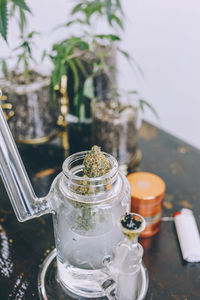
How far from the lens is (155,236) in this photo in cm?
59

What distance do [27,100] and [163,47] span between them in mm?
628

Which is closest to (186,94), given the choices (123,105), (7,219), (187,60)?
(187,60)

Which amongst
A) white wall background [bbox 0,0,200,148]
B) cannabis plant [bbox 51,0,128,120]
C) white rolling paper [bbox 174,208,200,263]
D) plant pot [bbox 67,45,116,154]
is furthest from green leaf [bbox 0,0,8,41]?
white wall background [bbox 0,0,200,148]

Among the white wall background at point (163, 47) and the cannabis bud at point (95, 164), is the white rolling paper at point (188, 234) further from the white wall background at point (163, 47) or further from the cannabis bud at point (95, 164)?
the white wall background at point (163, 47)

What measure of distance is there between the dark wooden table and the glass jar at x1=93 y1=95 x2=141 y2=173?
5 cm

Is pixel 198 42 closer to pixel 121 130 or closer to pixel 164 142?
pixel 164 142

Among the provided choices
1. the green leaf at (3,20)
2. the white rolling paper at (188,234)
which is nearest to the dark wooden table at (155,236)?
the white rolling paper at (188,234)

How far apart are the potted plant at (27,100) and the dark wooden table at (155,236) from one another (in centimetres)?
4

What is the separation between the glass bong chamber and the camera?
0.43 metres

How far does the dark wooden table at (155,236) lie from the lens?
1.66ft

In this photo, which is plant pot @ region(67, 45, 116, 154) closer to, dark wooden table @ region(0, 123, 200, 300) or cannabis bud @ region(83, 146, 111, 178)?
dark wooden table @ region(0, 123, 200, 300)

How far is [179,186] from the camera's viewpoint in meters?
0.69

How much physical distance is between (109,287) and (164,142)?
1.45 feet

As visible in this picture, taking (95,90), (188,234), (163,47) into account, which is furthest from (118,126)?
(163,47)
